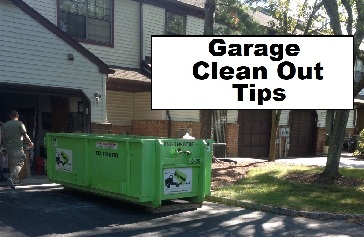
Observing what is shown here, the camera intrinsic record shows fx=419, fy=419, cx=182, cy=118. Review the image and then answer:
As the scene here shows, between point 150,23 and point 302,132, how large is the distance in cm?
1190

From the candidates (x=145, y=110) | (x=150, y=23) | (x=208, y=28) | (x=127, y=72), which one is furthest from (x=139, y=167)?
(x=150, y=23)

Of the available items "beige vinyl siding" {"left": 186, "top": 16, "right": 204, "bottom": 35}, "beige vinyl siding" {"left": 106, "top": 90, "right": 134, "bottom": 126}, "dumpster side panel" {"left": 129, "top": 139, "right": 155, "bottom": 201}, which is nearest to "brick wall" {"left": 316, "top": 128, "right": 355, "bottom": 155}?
"beige vinyl siding" {"left": 186, "top": 16, "right": 204, "bottom": 35}

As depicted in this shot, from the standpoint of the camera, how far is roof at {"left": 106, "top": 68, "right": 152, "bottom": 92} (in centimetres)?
1564

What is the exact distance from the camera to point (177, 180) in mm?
8508

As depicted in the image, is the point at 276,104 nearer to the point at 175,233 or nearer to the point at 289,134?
the point at 175,233

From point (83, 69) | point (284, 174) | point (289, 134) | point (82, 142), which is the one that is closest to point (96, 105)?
point (83, 69)

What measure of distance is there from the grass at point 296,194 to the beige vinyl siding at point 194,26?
30.0 feet

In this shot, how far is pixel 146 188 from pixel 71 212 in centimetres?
156

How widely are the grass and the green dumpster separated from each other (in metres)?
1.66

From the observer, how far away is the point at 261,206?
30.3 feet

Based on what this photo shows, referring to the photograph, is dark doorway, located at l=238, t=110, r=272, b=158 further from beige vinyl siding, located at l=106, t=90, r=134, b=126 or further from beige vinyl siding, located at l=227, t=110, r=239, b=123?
beige vinyl siding, located at l=106, t=90, r=134, b=126

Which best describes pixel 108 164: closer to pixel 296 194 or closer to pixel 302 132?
pixel 296 194

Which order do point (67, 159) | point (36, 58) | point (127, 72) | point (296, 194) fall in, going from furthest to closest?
point (127, 72), point (36, 58), point (296, 194), point (67, 159)

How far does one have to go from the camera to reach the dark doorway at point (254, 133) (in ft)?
71.8
